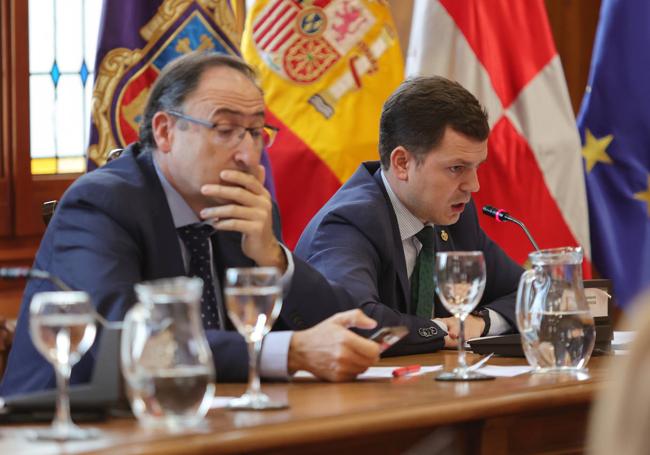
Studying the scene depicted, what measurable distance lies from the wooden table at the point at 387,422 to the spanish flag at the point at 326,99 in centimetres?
196

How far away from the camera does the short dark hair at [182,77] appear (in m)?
2.46

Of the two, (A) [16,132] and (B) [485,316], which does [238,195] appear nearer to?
(B) [485,316]

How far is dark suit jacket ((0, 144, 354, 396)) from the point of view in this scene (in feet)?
6.87

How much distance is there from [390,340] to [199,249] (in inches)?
21.3

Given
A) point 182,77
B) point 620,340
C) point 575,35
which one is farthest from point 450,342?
point 575,35

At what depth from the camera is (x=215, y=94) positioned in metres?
2.43

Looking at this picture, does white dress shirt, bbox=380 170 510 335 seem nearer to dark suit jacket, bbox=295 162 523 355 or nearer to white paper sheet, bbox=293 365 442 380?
dark suit jacket, bbox=295 162 523 355

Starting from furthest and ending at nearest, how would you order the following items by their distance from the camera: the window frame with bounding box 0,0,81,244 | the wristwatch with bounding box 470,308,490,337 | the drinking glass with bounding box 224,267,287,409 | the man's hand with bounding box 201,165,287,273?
the window frame with bounding box 0,0,81,244 < the wristwatch with bounding box 470,308,490,337 < the man's hand with bounding box 201,165,287,273 < the drinking glass with bounding box 224,267,287,409

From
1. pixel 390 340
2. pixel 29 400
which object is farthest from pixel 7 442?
pixel 390 340

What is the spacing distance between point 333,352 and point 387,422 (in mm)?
408

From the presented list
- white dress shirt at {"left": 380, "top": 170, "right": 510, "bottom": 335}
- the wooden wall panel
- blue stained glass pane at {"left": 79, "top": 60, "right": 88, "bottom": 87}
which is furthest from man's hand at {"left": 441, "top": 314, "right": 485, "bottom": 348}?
the wooden wall panel

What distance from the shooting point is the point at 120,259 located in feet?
7.20

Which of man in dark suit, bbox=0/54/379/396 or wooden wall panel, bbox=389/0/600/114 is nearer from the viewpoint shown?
man in dark suit, bbox=0/54/379/396

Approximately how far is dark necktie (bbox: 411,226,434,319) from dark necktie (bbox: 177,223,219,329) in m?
0.78
